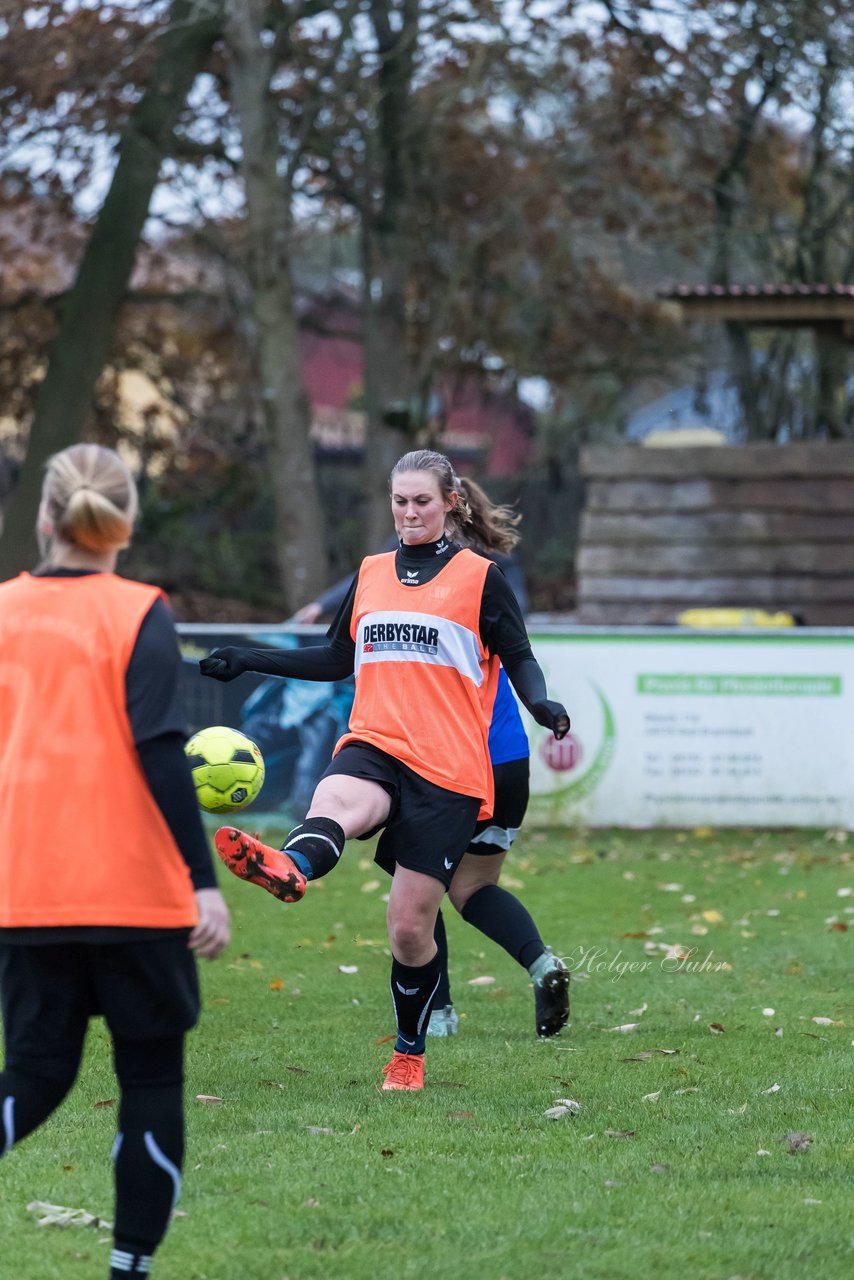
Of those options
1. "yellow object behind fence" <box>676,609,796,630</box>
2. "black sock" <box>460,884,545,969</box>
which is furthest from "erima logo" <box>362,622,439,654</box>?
"yellow object behind fence" <box>676,609,796,630</box>

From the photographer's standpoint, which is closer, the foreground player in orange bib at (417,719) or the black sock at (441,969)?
the foreground player in orange bib at (417,719)

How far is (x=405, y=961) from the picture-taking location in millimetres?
5430

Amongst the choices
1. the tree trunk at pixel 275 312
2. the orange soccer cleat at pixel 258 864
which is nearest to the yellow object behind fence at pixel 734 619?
the tree trunk at pixel 275 312

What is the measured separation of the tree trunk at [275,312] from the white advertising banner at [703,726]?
5779 mm

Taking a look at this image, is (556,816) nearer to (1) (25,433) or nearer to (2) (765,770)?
(2) (765,770)

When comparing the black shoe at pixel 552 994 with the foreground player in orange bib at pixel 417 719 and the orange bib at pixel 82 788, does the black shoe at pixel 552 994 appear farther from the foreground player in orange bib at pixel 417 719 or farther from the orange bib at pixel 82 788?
the orange bib at pixel 82 788

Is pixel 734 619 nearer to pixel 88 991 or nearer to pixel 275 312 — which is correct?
pixel 275 312

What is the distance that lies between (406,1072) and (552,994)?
0.76 meters

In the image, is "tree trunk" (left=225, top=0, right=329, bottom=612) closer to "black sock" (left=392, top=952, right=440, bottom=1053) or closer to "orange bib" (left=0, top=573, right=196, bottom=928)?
"black sock" (left=392, top=952, right=440, bottom=1053)

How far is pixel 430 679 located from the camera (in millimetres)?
5395

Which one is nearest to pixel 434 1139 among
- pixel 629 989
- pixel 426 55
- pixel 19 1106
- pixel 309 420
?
pixel 19 1106

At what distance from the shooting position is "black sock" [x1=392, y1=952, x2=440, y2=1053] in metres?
5.46

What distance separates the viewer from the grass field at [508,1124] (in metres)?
3.95

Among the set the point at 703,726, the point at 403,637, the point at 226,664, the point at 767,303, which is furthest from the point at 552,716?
the point at 767,303
